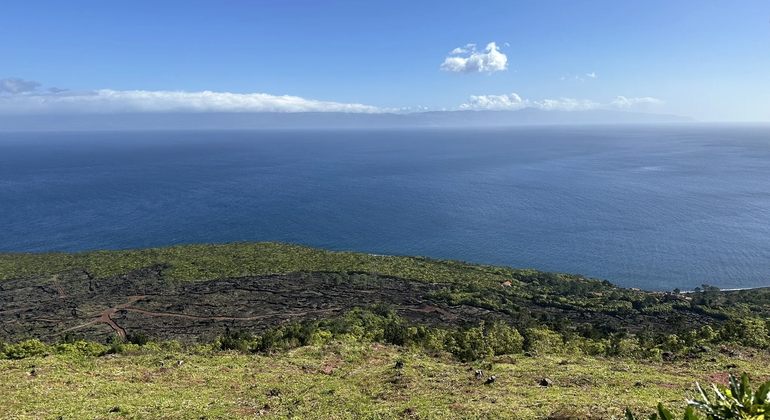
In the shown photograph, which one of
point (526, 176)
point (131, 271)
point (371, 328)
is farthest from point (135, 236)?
point (526, 176)

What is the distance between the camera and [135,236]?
282 feet

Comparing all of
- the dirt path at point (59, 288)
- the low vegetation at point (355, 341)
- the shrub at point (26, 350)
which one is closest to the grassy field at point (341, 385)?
the low vegetation at point (355, 341)

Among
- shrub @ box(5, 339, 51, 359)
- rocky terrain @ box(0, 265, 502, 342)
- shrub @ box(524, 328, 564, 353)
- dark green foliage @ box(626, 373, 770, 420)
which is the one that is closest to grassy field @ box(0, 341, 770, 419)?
shrub @ box(524, 328, 564, 353)

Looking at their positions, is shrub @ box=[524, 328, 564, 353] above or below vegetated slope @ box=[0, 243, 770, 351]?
above

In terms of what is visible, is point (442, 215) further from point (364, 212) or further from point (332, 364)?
point (332, 364)

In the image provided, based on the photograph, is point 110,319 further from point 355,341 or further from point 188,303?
point 355,341

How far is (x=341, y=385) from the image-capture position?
21.7 metres

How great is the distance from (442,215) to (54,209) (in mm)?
104437

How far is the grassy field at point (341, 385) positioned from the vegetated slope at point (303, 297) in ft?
36.2

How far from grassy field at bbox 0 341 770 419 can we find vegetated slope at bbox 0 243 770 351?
1102 centimetres

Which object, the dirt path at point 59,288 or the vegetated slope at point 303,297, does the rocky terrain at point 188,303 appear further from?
the vegetated slope at point 303,297

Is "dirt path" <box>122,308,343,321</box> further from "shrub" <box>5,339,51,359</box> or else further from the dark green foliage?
the dark green foliage

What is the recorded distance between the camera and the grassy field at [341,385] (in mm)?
17219

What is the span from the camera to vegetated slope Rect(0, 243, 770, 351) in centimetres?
4212
